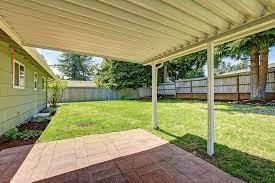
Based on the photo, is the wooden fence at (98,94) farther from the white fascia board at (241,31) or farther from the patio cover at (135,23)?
the white fascia board at (241,31)

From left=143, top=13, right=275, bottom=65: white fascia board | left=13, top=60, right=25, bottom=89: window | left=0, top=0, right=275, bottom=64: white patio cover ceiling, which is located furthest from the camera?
left=13, top=60, right=25, bottom=89: window

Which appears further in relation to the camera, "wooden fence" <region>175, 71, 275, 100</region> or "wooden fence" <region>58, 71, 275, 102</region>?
"wooden fence" <region>58, 71, 275, 102</region>

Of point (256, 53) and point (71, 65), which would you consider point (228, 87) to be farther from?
point (71, 65)

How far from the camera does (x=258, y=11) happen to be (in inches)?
82.9

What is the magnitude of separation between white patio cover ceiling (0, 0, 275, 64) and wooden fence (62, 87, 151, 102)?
14423mm

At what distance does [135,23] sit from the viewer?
8.09ft

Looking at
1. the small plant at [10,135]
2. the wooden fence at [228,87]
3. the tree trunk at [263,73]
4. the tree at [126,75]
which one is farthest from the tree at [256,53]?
the small plant at [10,135]

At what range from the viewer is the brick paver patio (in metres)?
2.37

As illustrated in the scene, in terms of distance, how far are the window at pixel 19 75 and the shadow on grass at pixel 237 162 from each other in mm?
5338

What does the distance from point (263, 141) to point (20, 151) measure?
5.19 m

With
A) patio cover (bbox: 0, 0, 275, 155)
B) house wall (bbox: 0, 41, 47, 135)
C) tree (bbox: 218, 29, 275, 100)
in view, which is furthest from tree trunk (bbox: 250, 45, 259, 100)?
house wall (bbox: 0, 41, 47, 135)

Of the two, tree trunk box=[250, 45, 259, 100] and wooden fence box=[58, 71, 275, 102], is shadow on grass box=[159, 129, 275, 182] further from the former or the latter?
wooden fence box=[58, 71, 275, 102]

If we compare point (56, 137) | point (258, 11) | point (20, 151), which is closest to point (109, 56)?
point (56, 137)

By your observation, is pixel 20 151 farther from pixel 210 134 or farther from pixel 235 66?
pixel 235 66
